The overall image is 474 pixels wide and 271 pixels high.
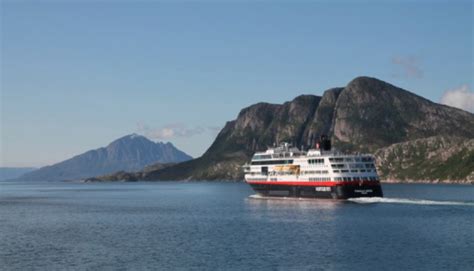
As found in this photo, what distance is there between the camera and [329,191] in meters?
158

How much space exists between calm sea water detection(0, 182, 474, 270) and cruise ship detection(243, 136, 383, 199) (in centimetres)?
718

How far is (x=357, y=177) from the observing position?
156 m

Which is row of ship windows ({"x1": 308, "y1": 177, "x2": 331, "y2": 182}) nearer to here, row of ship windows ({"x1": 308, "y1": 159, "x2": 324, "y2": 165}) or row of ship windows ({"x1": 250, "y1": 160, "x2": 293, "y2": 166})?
row of ship windows ({"x1": 308, "y1": 159, "x2": 324, "y2": 165})

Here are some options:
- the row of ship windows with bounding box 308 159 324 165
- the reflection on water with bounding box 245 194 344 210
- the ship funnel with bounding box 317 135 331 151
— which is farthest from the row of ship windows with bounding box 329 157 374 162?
the ship funnel with bounding box 317 135 331 151

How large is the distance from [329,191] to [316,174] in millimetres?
→ 7064

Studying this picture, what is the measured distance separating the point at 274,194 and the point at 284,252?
323 feet

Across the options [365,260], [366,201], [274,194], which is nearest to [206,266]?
[365,260]

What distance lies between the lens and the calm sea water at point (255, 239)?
76500 millimetres

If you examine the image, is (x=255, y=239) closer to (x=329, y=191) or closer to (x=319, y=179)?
(x=329, y=191)

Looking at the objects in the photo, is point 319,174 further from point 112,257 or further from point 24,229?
point 112,257

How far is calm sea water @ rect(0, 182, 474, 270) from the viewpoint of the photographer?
3012 inches

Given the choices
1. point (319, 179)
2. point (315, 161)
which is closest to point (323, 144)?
point (315, 161)

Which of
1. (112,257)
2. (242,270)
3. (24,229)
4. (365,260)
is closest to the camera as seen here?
(242,270)

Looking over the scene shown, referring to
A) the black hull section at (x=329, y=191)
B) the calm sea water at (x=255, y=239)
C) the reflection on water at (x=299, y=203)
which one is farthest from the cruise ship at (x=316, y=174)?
the calm sea water at (x=255, y=239)
